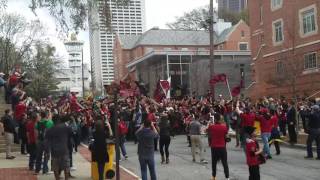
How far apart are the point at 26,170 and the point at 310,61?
3181 cm

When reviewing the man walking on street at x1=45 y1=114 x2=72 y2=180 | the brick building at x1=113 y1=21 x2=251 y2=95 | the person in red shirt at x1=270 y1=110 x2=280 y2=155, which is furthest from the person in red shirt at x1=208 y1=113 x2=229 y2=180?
the brick building at x1=113 y1=21 x2=251 y2=95

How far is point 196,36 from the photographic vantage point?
86875 mm

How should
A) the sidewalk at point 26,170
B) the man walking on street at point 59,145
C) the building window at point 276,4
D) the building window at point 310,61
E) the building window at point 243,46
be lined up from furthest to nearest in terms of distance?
1. the building window at point 243,46
2. the building window at point 276,4
3. the building window at point 310,61
4. the sidewalk at point 26,170
5. the man walking on street at point 59,145

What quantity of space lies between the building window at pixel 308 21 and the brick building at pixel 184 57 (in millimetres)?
13107

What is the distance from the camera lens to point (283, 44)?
46.4m

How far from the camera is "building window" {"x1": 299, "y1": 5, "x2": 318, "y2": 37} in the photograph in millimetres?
43312

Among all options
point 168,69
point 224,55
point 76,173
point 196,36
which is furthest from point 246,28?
point 76,173

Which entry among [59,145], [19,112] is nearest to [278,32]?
[19,112]

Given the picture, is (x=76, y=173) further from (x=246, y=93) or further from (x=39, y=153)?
(x=246, y=93)

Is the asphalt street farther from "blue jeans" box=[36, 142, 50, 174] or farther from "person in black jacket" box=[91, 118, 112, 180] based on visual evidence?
"blue jeans" box=[36, 142, 50, 174]

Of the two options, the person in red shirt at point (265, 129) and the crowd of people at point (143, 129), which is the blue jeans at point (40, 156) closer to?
the crowd of people at point (143, 129)

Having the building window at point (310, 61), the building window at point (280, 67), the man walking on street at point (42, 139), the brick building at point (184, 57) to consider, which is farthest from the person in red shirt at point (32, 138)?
the brick building at point (184, 57)

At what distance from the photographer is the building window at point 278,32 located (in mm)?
48438

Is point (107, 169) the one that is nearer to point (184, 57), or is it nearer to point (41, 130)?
point (41, 130)
